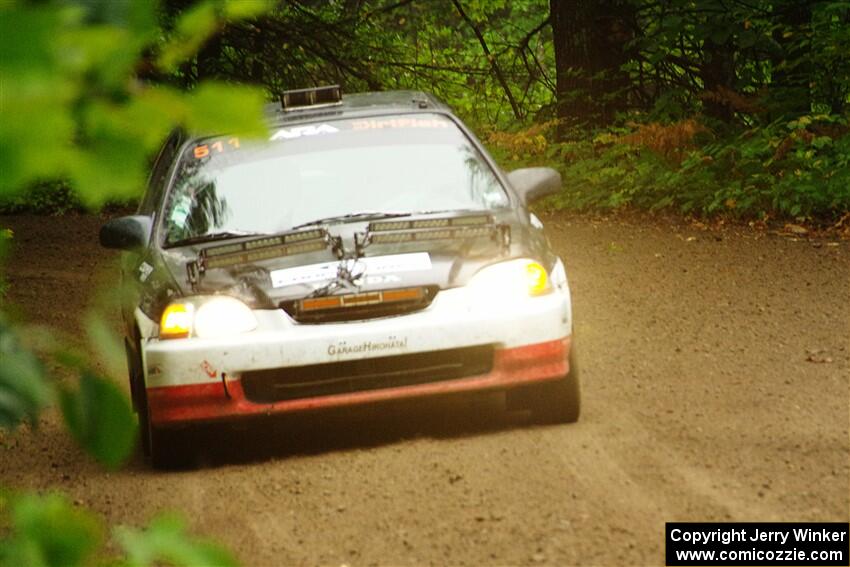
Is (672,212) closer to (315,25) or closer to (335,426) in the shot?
(315,25)

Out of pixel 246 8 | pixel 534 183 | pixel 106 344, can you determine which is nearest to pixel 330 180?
pixel 534 183

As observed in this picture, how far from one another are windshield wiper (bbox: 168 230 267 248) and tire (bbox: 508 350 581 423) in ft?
4.72

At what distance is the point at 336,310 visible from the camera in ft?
20.3

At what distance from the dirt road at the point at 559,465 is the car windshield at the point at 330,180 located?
40.3 inches

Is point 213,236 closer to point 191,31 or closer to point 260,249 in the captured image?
point 260,249

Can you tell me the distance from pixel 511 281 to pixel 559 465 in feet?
2.90

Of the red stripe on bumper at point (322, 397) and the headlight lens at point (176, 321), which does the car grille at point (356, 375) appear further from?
the headlight lens at point (176, 321)

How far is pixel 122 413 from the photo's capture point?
1208mm

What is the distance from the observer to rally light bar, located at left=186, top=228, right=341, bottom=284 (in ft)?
21.2

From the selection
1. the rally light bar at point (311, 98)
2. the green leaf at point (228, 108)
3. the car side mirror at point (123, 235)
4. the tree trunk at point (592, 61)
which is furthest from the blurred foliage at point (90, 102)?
the tree trunk at point (592, 61)

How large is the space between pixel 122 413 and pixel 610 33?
16.4 metres

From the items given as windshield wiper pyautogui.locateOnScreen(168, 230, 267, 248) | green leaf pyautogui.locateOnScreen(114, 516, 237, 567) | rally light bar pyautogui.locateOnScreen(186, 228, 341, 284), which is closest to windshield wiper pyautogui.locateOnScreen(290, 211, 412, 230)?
rally light bar pyautogui.locateOnScreen(186, 228, 341, 284)

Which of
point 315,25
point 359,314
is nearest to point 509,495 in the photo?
point 359,314

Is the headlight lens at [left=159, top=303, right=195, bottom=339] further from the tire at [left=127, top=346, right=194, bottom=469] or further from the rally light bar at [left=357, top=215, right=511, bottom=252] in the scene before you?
the rally light bar at [left=357, top=215, right=511, bottom=252]
